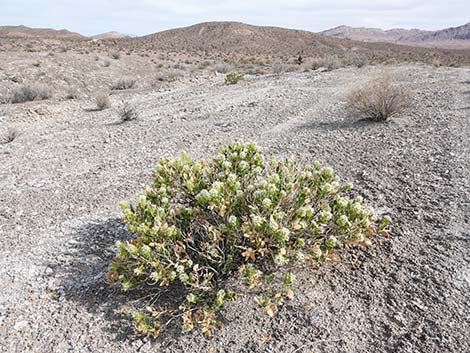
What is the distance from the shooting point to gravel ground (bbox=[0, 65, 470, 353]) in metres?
2.24

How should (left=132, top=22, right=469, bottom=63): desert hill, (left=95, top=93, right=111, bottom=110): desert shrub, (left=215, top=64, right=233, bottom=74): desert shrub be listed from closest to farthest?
1. (left=95, top=93, right=111, bottom=110): desert shrub
2. (left=215, top=64, right=233, bottom=74): desert shrub
3. (left=132, top=22, right=469, bottom=63): desert hill

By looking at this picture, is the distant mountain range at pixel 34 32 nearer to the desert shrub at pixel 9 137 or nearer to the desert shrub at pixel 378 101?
the desert shrub at pixel 9 137

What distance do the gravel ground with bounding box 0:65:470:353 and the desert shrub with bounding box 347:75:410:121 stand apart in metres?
0.23

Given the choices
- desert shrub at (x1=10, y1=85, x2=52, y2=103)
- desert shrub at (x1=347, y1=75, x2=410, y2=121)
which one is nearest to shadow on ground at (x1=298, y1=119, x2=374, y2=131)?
desert shrub at (x1=347, y1=75, x2=410, y2=121)

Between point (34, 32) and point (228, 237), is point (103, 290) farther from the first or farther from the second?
point (34, 32)

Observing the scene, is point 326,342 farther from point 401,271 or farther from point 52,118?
point 52,118

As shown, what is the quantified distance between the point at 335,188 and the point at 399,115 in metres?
4.34

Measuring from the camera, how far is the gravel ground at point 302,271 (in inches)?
88.4

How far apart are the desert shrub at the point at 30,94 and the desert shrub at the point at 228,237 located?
10504 millimetres

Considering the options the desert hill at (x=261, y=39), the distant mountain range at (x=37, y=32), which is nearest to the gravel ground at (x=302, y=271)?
the desert hill at (x=261, y=39)

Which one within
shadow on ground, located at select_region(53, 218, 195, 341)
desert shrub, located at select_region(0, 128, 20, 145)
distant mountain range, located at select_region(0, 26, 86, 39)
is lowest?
shadow on ground, located at select_region(53, 218, 195, 341)

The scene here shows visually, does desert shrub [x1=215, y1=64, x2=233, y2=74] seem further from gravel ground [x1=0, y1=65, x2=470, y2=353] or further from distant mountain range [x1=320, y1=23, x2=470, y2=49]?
distant mountain range [x1=320, y1=23, x2=470, y2=49]

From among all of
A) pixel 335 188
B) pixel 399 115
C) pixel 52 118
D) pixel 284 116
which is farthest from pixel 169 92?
pixel 335 188

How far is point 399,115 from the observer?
6.43 m
